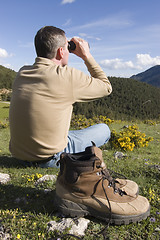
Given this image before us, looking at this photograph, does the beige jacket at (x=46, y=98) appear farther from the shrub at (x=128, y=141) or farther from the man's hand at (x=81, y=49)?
the shrub at (x=128, y=141)

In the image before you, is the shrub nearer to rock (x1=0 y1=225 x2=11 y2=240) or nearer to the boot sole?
the boot sole

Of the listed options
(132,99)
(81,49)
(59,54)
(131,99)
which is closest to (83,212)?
(59,54)

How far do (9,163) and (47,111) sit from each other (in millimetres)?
1695

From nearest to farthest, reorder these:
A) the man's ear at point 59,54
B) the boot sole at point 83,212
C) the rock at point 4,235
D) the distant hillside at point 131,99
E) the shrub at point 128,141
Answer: the rock at point 4,235, the boot sole at point 83,212, the man's ear at point 59,54, the shrub at point 128,141, the distant hillside at point 131,99

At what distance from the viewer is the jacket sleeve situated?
85.3 inches

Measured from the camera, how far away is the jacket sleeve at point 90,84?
2166 mm

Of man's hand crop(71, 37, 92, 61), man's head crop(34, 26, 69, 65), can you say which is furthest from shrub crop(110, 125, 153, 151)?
man's head crop(34, 26, 69, 65)

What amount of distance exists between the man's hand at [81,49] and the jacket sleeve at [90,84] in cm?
7

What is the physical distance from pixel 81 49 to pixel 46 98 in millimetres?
820

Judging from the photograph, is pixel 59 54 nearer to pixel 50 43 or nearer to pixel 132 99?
pixel 50 43

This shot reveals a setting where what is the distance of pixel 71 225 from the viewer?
181 cm

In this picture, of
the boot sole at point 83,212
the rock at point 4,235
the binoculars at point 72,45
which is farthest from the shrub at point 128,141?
the rock at point 4,235

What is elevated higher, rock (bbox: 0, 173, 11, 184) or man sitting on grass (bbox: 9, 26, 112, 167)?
man sitting on grass (bbox: 9, 26, 112, 167)

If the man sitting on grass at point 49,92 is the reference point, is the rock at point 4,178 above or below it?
below
